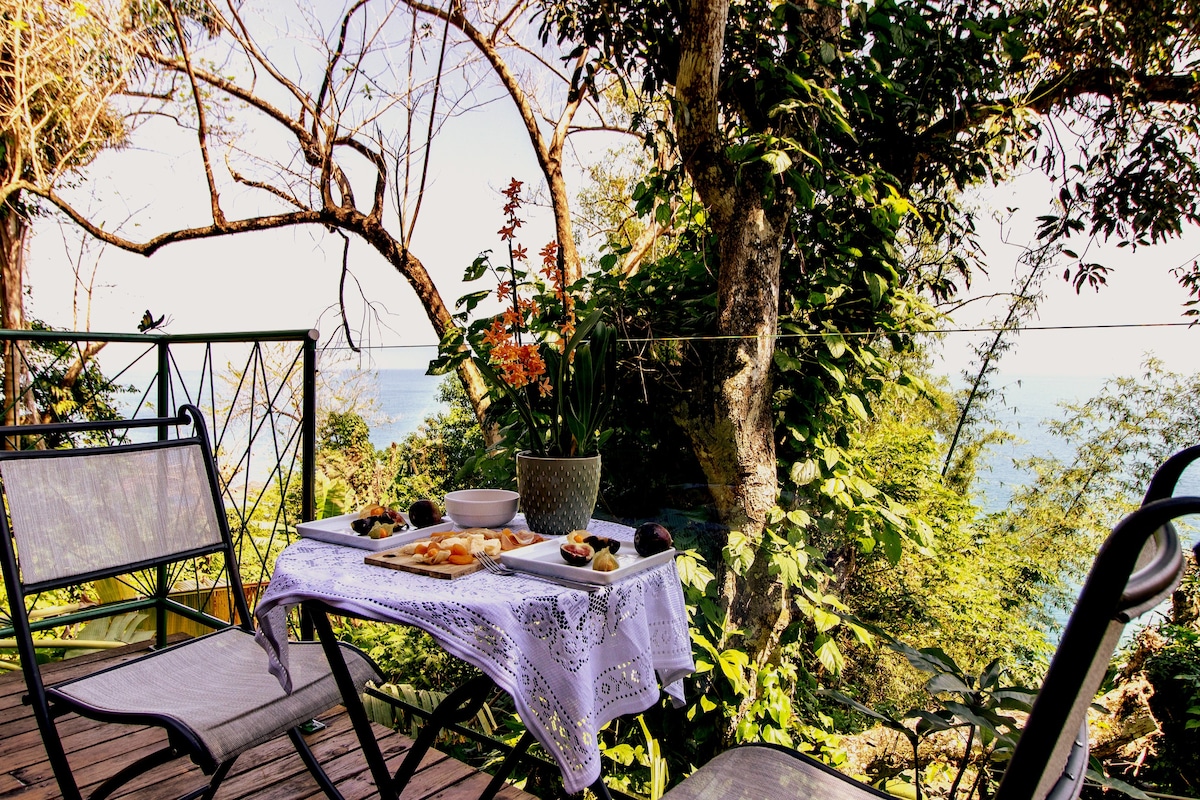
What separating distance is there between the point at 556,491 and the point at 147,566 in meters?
1.14

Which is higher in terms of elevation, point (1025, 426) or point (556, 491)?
point (1025, 426)

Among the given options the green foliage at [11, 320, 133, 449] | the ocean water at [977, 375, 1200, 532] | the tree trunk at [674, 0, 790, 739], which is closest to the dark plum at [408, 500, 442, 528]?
the tree trunk at [674, 0, 790, 739]

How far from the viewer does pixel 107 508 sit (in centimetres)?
176

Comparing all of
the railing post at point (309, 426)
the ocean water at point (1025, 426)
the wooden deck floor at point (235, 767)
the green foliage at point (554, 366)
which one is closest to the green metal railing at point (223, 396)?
the railing post at point (309, 426)

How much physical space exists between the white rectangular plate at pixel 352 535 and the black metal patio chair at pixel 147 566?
302mm

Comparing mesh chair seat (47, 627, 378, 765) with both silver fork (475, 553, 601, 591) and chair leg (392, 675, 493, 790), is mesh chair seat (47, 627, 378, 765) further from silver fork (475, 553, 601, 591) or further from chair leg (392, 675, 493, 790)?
silver fork (475, 553, 601, 591)

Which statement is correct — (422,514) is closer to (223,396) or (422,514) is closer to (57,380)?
(57,380)

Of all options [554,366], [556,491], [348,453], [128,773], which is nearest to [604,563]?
[556,491]

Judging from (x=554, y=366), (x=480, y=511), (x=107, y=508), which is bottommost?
(x=107, y=508)

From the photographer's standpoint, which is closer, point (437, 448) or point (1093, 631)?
point (1093, 631)

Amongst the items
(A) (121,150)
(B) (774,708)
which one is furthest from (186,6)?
(B) (774,708)

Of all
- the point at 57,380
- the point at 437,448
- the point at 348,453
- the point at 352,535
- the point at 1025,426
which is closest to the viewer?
the point at 352,535

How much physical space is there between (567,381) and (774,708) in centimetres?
125

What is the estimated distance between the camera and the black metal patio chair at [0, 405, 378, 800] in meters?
1.32
